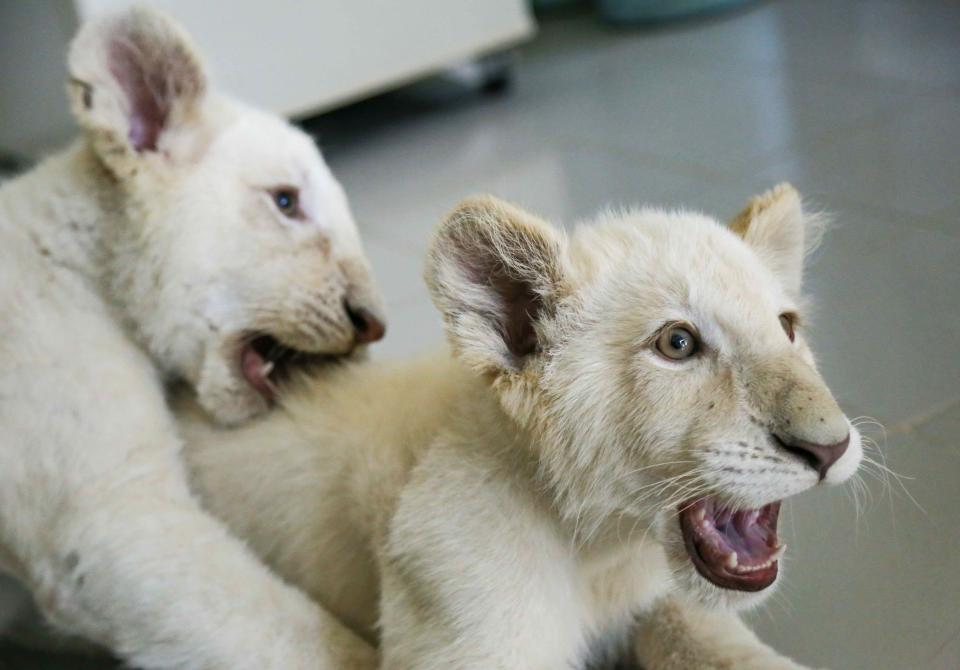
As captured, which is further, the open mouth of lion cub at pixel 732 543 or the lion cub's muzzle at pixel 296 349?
the lion cub's muzzle at pixel 296 349

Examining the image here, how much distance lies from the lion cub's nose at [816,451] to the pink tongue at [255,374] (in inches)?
35.4

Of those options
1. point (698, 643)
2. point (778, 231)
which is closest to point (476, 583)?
point (698, 643)

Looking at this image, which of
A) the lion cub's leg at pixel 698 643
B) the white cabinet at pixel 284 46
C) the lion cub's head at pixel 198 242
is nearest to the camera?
the lion cub's leg at pixel 698 643

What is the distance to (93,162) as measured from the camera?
191cm

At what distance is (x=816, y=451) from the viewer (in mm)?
1189

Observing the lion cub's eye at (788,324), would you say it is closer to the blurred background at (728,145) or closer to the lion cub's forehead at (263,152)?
the blurred background at (728,145)

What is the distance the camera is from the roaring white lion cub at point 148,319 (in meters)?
1.58

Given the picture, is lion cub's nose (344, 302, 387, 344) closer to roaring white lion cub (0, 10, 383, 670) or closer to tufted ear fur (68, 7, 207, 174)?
roaring white lion cub (0, 10, 383, 670)

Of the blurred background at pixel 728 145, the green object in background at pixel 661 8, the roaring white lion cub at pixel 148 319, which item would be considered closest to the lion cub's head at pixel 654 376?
the blurred background at pixel 728 145

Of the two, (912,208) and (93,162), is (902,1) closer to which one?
(912,208)

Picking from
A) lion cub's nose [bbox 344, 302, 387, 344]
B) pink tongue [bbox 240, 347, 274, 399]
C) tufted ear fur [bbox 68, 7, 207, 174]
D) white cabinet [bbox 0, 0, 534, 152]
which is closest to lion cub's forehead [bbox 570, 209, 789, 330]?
lion cub's nose [bbox 344, 302, 387, 344]

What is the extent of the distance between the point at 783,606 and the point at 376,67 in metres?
2.59

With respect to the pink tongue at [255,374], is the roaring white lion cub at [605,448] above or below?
above

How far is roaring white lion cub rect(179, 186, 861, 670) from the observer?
125 cm
